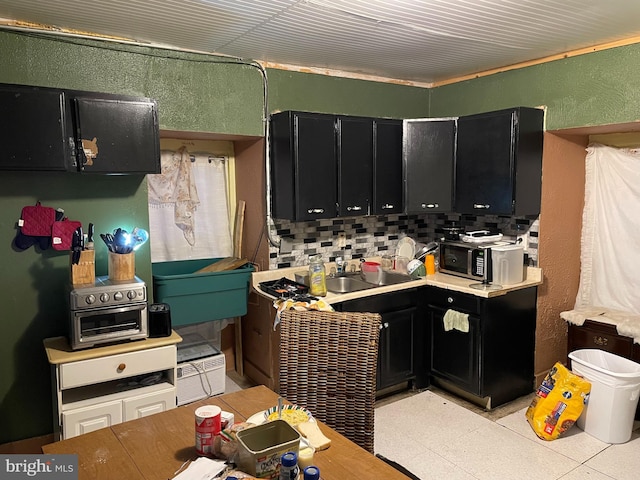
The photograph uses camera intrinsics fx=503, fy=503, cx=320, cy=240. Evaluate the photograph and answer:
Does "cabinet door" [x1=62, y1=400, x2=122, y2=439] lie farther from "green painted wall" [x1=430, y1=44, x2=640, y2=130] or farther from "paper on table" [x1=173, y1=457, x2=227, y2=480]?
"green painted wall" [x1=430, y1=44, x2=640, y2=130]

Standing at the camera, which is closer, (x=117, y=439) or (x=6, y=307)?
(x=117, y=439)

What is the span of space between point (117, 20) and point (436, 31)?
1771 mm

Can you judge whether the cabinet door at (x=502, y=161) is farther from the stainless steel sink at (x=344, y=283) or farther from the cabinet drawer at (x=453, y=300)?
the stainless steel sink at (x=344, y=283)

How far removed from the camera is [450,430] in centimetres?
323

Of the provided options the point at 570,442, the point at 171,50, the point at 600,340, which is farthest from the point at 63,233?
the point at 600,340

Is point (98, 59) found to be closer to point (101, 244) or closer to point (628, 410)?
point (101, 244)

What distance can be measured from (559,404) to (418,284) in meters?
1.18

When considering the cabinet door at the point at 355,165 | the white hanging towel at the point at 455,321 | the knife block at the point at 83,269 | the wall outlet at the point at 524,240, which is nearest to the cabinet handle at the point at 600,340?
the wall outlet at the point at 524,240

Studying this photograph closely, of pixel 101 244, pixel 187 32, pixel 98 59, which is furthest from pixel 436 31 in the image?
pixel 101 244

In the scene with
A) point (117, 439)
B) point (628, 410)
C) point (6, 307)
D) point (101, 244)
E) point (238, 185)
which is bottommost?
point (628, 410)

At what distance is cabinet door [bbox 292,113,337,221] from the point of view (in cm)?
345

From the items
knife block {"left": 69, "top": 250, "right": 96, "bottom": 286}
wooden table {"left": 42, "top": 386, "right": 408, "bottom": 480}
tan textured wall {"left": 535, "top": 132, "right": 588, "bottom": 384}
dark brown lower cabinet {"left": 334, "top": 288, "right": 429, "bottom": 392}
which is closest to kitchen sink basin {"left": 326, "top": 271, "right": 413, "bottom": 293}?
dark brown lower cabinet {"left": 334, "top": 288, "right": 429, "bottom": 392}

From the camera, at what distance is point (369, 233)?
4.23 meters

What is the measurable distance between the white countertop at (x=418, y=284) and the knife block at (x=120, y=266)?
1013mm
